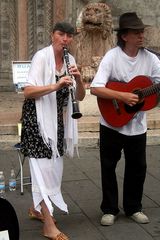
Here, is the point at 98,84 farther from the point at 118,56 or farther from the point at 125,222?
the point at 125,222

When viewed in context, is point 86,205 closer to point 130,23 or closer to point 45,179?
point 45,179

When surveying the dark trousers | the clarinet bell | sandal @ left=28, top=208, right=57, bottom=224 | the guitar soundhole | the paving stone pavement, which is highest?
the clarinet bell

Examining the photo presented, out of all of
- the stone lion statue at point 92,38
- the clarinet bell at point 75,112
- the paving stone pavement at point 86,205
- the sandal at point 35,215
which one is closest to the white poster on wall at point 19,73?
the paving stone pavement at point 86,205

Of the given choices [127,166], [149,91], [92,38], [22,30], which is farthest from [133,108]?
[22,30]

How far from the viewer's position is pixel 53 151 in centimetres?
433

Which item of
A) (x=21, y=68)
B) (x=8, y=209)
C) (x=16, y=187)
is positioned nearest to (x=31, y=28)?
(x=21, y=68)

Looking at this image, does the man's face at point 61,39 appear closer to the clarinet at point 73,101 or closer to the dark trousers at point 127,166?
the clarinet at point 73,101

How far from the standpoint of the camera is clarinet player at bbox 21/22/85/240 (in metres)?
4.23

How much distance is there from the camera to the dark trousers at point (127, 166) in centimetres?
464

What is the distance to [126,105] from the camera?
14.8 ft

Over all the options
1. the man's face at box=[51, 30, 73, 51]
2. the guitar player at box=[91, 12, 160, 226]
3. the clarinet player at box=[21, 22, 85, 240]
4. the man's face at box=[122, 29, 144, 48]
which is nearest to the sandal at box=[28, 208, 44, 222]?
the clarinet player at box=[21, 22, 85, 240]

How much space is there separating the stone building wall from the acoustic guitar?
7.38m

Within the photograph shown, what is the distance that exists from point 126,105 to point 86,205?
4.15 ft

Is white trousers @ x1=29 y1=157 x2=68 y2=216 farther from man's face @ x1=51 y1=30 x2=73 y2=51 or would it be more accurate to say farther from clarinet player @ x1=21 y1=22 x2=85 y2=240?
man's face @ x1=51 y1=30 x2=73 y2=51
